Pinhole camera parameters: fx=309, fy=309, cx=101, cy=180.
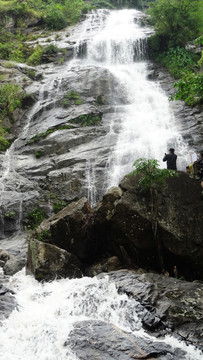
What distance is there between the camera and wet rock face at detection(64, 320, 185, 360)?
459 centimetres

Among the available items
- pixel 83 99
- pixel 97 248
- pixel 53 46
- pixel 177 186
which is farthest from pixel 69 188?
pixel 53 46

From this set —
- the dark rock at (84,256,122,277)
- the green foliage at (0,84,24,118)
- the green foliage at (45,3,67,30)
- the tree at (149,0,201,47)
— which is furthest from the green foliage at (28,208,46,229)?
the green foliage at (45,3,67,30)

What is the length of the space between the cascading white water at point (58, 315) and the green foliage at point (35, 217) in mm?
4895

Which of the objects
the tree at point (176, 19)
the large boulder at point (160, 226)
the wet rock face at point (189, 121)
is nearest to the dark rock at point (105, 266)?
the large boulder at point (160, 226)

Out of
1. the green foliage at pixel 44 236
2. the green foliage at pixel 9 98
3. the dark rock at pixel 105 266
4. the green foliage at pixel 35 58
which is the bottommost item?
the dark rock at pixel 105 266

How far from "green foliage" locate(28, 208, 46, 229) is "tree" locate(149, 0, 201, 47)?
1881cm

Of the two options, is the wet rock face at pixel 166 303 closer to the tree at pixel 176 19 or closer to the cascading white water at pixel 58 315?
the cascading white water at pixel 58 315

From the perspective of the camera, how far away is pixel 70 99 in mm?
19375

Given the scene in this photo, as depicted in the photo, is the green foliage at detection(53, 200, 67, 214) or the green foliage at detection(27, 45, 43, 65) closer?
the green foliage at detection(53, 200, 67, 214)

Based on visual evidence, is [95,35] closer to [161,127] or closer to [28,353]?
[161,127]

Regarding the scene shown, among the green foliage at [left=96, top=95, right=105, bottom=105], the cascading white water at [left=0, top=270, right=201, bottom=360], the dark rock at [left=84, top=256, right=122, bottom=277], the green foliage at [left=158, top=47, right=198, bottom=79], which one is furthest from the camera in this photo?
the green foliage at [left=158, top=47, right=198, bottom=79]

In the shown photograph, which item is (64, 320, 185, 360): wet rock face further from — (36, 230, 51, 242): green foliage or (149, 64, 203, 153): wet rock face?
(149, 64, 203, 153): wet rock face

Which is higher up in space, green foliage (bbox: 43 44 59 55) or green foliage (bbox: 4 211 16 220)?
green foliage (bbox: 43 44 59 55)

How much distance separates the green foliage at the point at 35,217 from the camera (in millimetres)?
12500
